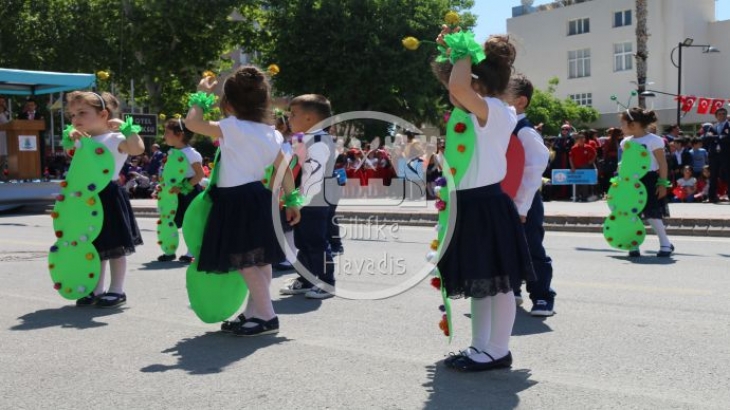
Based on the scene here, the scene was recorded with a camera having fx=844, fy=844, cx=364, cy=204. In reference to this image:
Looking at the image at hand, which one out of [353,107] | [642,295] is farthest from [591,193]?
[353,107]

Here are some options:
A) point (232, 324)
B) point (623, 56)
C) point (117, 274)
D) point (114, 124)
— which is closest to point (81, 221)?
point (117, 274)

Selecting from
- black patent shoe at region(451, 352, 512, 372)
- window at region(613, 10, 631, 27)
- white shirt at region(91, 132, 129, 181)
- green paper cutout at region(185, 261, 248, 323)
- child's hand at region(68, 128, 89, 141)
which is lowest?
black patent shoe at region(451, 352, 512, 372)

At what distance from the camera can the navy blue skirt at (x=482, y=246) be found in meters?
4.51

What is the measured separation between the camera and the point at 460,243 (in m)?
4.56

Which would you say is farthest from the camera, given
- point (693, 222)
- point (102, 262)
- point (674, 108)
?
point (674, 108)

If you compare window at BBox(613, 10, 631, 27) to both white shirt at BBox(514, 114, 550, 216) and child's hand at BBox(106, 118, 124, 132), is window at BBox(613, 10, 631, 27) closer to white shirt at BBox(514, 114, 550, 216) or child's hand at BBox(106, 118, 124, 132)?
white shirt at BBox(514, 114, 550, 216)

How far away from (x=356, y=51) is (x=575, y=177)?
2135 cm

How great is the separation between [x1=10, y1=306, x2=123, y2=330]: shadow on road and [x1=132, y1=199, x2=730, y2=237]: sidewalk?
8.97 meters

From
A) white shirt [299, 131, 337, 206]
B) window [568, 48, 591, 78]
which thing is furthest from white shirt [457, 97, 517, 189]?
window [568, 48, 591, 78]

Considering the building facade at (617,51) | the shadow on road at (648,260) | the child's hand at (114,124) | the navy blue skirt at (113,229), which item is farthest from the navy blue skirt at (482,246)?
the building facade at (617,51)

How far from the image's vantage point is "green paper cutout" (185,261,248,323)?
5746 millimetres

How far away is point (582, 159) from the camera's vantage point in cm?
1923

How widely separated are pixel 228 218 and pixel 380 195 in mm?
16223

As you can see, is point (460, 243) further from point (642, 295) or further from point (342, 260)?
point (342, 260)
